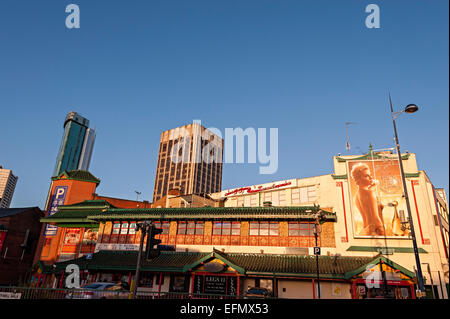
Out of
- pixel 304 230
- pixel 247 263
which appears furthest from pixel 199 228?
pixel 304 230

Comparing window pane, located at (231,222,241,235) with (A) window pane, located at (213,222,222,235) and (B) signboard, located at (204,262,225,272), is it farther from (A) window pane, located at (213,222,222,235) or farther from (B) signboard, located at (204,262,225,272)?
(B) signboard, located at (204,262,225,272)

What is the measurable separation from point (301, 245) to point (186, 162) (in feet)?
416

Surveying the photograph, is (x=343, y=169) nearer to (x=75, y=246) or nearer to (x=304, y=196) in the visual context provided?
(x=304, y=196)

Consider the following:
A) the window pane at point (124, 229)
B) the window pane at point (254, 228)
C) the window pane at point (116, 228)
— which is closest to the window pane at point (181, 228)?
the window pane at point (124, 229)

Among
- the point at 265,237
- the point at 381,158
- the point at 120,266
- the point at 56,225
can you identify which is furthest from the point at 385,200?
the point at 56,225

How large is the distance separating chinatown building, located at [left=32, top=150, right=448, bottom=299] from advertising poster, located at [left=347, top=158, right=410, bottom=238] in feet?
Answer: 0.28

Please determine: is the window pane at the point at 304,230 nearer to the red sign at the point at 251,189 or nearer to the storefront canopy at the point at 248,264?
the storefront canopy at the point at 248,264

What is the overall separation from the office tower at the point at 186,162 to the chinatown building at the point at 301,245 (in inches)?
4502

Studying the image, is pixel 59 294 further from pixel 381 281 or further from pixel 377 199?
pixel 377 199

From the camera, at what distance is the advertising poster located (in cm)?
2803

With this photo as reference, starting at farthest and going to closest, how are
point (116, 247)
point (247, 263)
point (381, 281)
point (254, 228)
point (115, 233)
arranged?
point (115, 233) < point (116, 247) < point (254, 228) < point (247, 263) < point (381, 281)

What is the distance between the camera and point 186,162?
501 feet
